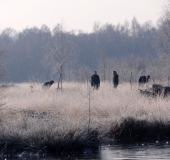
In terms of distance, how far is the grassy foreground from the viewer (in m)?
16.9

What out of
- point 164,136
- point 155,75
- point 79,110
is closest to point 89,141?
point 164,136

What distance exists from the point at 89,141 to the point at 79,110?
272 inches

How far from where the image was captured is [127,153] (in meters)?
16.6

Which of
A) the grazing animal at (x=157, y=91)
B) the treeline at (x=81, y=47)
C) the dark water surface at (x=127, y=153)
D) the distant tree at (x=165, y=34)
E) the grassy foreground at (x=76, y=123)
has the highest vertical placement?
the treeline at (x=81, y=47)

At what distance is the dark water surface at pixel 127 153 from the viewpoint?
15.8 metres

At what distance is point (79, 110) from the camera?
2420 centimetres

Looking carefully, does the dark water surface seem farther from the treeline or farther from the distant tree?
the treeline

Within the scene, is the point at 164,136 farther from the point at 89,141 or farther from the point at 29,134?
the point at 29,134

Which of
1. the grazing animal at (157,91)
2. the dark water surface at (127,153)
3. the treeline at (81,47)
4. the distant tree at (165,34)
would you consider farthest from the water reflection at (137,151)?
the treeline at (81,47)

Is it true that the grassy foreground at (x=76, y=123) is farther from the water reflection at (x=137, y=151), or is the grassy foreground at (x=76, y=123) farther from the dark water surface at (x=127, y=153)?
the water reflection at (x=137, y=151)

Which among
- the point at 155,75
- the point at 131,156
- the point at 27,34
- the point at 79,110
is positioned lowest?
the point at 131,156

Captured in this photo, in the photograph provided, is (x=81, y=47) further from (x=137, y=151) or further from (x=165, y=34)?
(x=137, y=151)

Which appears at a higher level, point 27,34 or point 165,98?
point 27,34

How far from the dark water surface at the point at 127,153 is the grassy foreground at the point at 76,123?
50 centimetres
